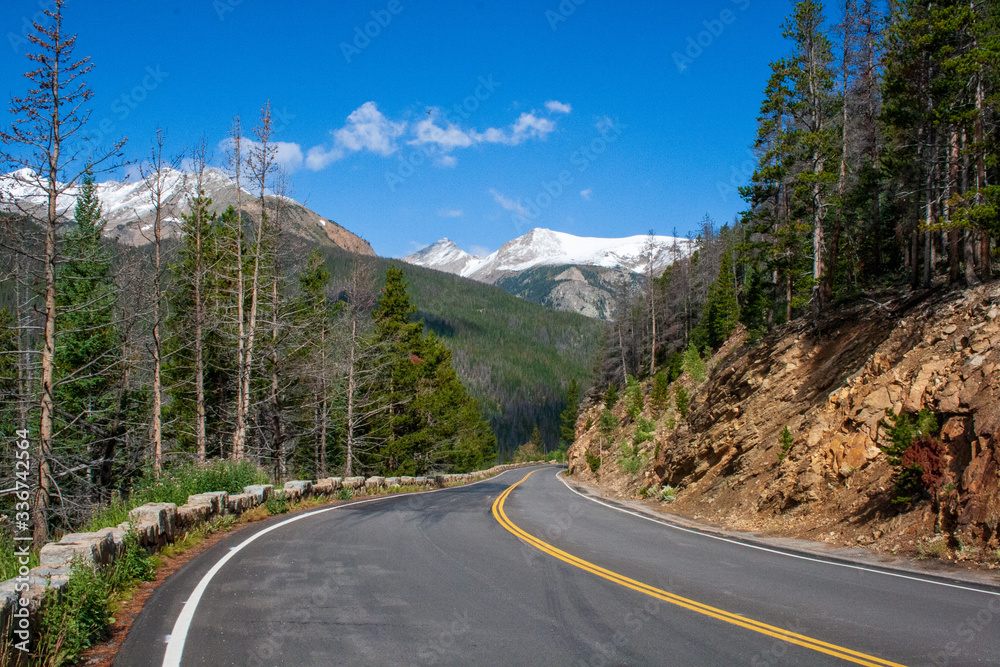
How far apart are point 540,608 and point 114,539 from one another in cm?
522

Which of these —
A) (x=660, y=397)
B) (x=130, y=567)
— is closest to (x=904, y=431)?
(x=130, y=567)

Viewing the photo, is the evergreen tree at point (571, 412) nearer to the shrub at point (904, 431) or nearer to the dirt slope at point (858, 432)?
the dirt slope at point (858, 432)

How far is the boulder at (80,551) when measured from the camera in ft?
19.9

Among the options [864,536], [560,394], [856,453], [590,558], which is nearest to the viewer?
[590,558]

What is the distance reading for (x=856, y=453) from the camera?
1332 centimetres

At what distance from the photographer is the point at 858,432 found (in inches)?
536

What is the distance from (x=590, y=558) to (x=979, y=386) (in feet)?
28.0

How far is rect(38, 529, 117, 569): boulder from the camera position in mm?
6051

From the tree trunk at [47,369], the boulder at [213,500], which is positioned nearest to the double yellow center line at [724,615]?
the boulder at [213,500]

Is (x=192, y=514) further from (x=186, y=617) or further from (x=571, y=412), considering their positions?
(x=571, y=412)

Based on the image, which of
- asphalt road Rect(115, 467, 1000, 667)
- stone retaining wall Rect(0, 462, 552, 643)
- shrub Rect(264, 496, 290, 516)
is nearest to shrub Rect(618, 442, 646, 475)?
stone retaining wall Rect(0, 462, 552, 643)

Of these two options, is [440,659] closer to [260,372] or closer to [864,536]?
[864,536]

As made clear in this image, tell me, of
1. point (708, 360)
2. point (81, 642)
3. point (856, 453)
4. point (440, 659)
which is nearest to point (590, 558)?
point (440, 659)

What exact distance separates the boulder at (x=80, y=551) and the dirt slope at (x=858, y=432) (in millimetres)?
11948
